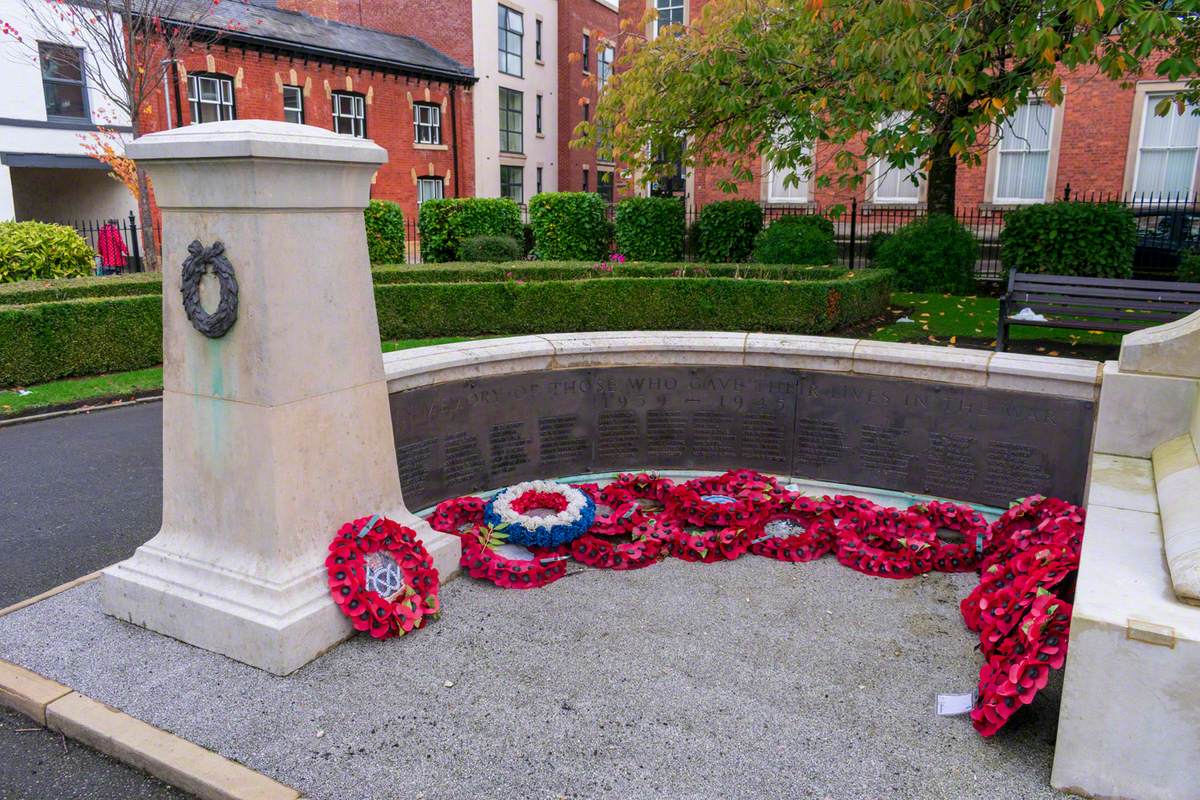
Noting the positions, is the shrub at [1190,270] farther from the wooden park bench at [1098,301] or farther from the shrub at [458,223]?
the shrub at [458,223]

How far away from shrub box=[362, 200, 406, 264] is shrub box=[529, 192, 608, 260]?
3.36 m

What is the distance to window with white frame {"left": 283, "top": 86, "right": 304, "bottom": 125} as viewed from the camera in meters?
28.5

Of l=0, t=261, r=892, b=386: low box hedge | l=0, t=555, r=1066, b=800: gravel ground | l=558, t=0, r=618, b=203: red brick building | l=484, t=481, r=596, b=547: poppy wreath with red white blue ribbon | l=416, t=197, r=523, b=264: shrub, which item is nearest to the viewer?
l=0, t=555, r=1066, b=800: gravel ground

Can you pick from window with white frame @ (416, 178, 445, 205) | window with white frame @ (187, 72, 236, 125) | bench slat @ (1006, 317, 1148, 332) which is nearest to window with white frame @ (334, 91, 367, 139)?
window with white frame @ (416, 178, 445, 205)

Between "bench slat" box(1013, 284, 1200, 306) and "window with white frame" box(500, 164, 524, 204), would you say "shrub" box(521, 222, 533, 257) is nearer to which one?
"bench slat" box(1013, 284, 1200, 306)

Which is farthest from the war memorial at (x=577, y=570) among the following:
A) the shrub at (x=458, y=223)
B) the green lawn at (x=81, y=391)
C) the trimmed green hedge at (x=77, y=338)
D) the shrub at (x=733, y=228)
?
the shrub at (x=458, y=223)

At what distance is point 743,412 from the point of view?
6.13 metres

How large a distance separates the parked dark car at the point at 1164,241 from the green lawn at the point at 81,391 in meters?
15.6

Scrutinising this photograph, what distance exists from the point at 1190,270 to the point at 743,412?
34.9ft

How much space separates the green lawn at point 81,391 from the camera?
9328 mm

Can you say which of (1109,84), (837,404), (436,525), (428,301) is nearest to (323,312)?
(436,525)

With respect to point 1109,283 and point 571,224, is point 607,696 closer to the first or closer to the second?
point 1109,283

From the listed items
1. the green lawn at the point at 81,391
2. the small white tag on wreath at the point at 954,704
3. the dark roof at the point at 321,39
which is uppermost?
the dark roof at the point at 321,39

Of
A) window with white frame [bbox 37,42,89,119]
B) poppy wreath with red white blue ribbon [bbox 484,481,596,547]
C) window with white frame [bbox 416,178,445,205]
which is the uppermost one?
window with white frame [bbox 37,42,89,119]
